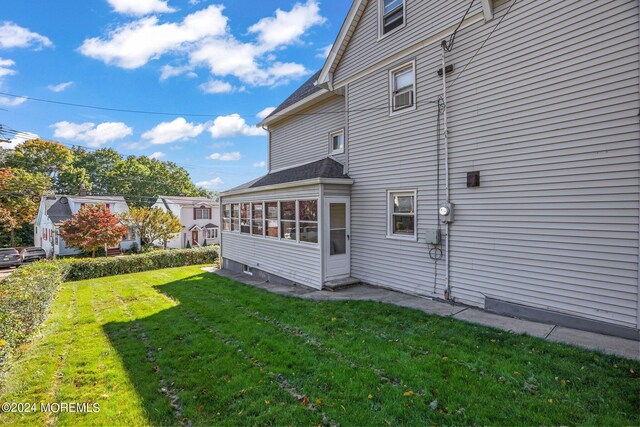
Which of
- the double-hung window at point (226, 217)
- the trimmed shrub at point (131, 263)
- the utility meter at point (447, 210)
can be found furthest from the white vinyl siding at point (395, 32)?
Result: the trimmed shrub at point (131, 263)

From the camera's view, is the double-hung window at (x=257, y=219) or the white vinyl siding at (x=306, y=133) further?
the double-hung window at (x=257, y=219)

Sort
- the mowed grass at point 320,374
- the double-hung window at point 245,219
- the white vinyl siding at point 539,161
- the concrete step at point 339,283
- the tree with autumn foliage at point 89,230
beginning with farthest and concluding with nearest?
the tree with autumn foliage at point 89,230 < the double-hung window at point 245,219 < the concrete step at point 339,283 < the white vinyl siding at point 539,161 < the mowed grass at point 320,374

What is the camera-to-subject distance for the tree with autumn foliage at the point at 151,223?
72.1 ft

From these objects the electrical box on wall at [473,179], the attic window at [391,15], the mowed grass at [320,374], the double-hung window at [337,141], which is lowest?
the mowed grass at [320,374]

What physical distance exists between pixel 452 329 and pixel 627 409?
2255 mm

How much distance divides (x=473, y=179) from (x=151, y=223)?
23.0 meters

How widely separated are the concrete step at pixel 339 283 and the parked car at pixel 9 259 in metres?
28.9

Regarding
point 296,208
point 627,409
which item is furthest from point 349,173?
point 627,409

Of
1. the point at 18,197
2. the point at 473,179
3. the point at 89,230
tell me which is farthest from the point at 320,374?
the point at 18,197

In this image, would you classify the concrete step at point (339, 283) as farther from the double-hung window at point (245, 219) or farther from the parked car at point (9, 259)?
the parked car at point (9, 259)

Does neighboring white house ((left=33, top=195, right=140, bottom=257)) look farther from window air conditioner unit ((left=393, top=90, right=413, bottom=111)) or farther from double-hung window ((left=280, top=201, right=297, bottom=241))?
window air conditioner unit ((left=393, top=90, right=413, bottom=111))

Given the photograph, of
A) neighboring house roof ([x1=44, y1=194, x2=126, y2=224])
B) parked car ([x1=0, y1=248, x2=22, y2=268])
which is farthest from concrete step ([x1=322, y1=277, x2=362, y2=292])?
neighboring house roof ([x1=44, y1=194, x2=126, y2=224])

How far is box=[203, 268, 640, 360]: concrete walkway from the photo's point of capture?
4113 millimetres

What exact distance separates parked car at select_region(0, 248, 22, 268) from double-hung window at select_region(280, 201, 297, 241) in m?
26.9
